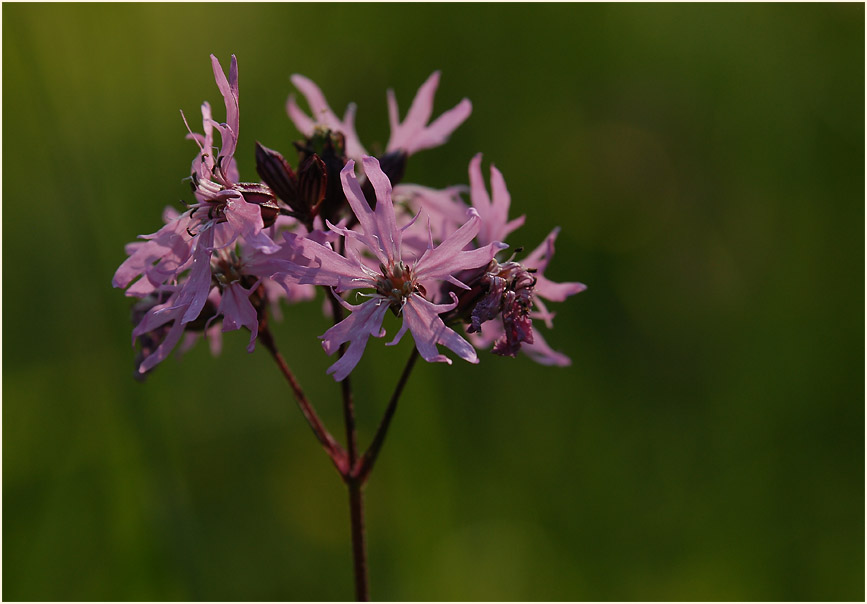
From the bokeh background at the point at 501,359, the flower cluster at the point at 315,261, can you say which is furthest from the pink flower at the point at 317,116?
the bokeh background at the point at 501,359

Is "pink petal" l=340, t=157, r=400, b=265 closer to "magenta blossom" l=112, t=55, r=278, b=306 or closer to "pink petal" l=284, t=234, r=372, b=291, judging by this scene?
"pink petal" l=284, t=234, r=372, b=291

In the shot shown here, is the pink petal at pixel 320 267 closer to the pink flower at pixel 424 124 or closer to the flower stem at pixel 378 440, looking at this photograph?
the flower stem at pixel 378 440

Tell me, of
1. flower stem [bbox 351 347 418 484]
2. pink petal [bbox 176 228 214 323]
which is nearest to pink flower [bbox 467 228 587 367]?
flower stem [bbox 351 347 418 484]

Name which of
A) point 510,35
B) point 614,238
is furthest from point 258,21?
point 614,238

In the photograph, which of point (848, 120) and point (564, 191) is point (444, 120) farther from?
point (848, 120)

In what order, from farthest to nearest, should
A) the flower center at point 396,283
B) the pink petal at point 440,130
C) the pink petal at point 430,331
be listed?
the pink petal at point 440,130 < the flower center at point 396,283 < the pink petal at point 430,331

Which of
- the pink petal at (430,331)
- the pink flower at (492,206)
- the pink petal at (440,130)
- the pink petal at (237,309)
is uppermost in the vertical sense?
the pink petal at (440,130)

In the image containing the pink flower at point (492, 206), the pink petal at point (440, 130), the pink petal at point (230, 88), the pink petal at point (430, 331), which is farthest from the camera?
the pink petal at point (440, 130)
